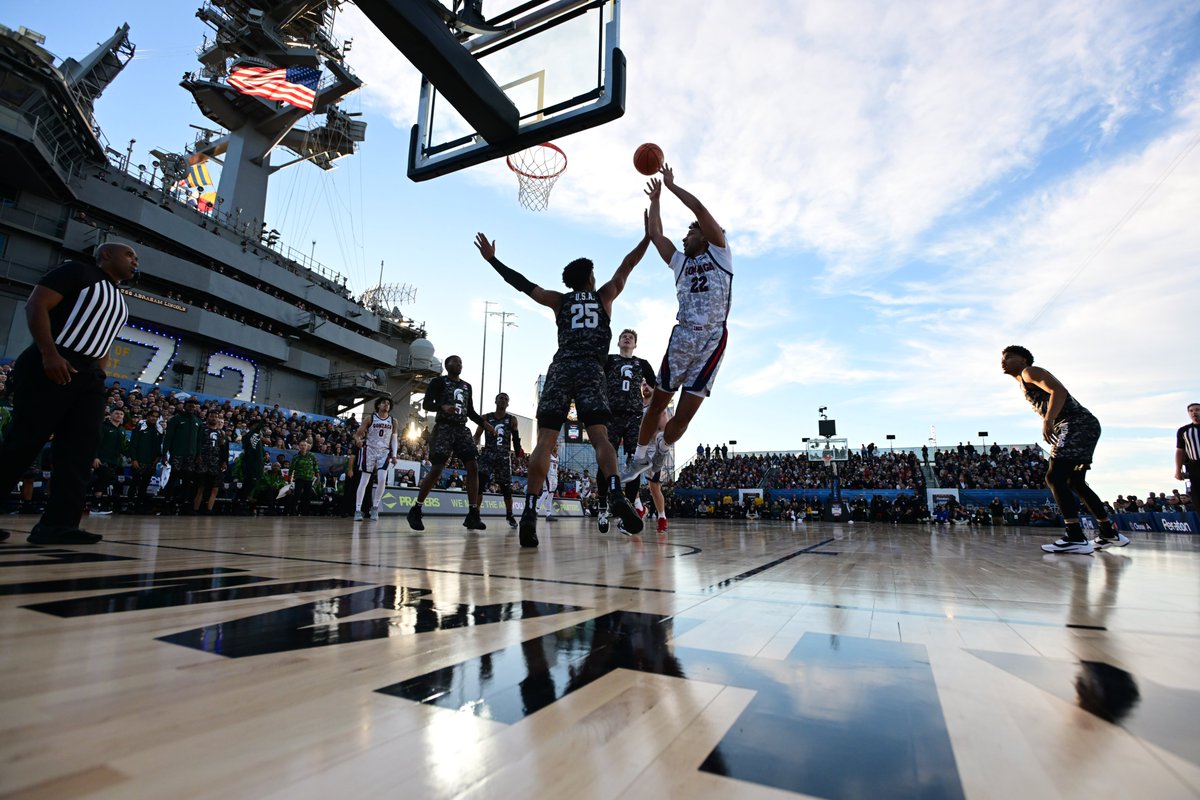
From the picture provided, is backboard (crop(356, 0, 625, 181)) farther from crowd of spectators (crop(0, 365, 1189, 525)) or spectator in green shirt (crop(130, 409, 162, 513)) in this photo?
crowd of spectators (crop(0, 365, 1189, 525))

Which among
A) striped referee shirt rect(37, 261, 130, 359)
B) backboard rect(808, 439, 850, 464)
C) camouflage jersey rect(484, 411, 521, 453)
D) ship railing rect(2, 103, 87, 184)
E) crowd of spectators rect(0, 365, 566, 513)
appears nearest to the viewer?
striped referee shirt rect(37, 261, 130, 359)

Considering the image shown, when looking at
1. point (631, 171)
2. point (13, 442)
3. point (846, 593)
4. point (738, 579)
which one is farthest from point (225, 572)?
point (631, 171)

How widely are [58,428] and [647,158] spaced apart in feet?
13.7

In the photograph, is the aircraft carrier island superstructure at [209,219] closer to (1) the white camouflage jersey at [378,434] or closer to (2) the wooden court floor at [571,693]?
(1) the white camouflage jersey at [378,434]

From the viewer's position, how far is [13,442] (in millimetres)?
2883

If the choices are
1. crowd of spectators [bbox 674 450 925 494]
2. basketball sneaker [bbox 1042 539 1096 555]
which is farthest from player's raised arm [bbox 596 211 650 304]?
crowd of spectators [bbox 674 450 925 494]

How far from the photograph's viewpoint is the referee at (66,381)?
113 inches

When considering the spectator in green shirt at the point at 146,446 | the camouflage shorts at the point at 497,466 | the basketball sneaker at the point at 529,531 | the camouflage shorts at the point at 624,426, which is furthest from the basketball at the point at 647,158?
the spectator in green shirt at the point at 146,446

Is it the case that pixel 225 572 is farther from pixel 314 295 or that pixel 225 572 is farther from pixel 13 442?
pixel 314 295

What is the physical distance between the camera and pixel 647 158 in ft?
14.5

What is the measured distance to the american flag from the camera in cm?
2481

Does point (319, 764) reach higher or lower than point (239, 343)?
lower

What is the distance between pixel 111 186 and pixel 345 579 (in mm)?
27033

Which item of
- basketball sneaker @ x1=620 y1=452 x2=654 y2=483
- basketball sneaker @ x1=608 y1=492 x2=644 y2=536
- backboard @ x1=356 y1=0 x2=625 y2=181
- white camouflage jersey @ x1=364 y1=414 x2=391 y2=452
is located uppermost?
backboard @ x1=356 y1=0 x2=625 y2=181
